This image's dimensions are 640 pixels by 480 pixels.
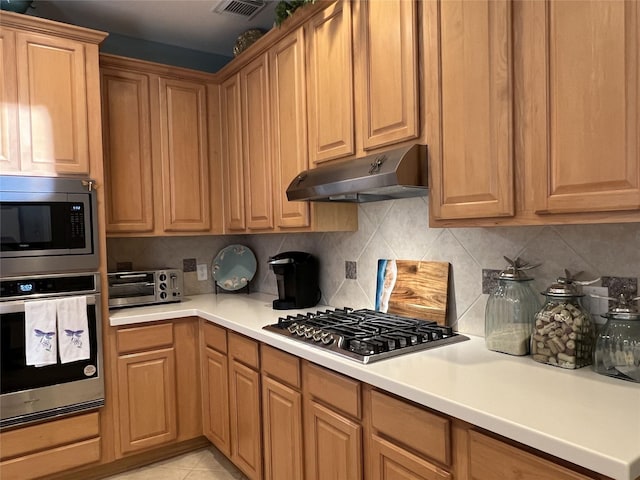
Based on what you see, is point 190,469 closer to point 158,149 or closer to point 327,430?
point 327,430

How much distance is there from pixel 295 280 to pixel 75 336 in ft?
4.07

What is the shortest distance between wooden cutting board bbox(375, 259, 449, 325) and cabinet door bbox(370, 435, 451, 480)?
0.67 m

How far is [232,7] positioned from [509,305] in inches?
95.1

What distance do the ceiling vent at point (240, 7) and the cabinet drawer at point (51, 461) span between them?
2692mm

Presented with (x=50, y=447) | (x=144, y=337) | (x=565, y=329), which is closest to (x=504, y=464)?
(x=565, y=329)

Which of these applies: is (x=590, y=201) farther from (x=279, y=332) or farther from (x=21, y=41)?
(x=21, y=41)

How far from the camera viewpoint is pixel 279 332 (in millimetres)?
1955

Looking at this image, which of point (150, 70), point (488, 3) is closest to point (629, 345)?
point (488, 3)

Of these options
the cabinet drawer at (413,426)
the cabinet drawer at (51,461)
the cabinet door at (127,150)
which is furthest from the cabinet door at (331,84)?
the cabinet drawer at (51,461)

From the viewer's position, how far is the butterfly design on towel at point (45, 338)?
2.29 metres

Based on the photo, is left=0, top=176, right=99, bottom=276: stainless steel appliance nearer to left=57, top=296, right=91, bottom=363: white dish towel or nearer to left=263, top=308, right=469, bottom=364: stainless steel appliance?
left=57, top=296, right=91, bottom=363: white dish towel

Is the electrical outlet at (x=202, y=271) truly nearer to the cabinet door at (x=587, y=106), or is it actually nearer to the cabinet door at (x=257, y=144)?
the cabinet door at (x=257, y=144)

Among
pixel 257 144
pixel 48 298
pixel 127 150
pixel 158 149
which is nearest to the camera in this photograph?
pixel 48 298

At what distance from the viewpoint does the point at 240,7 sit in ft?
9.03
